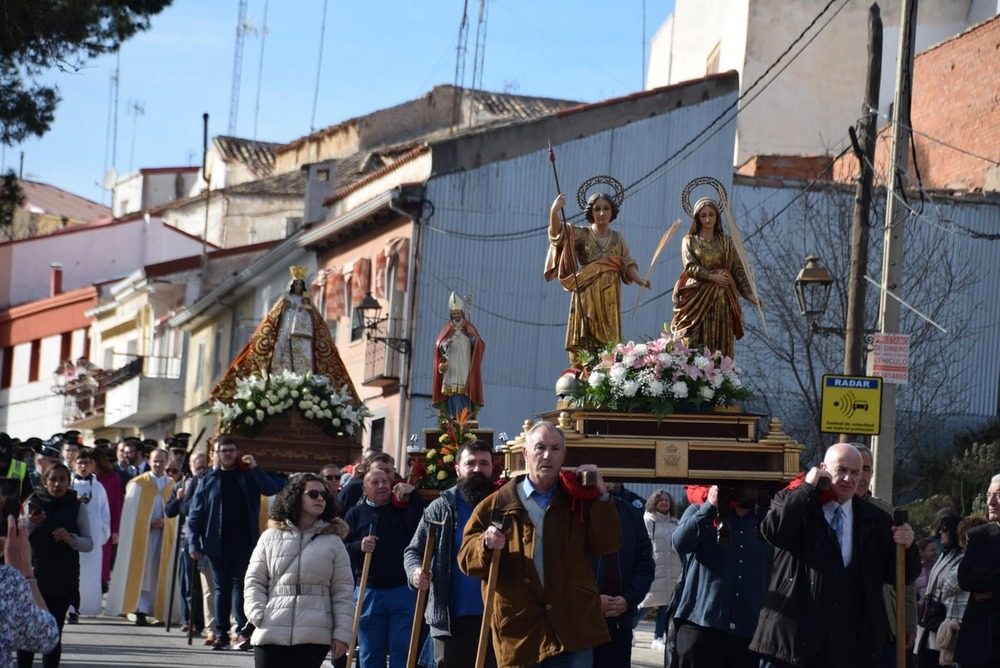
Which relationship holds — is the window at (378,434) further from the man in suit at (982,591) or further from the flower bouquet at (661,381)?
the man in suit at (982,591)

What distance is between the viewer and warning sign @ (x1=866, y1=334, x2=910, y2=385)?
1803cm

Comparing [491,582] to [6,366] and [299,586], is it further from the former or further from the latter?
[6,366]

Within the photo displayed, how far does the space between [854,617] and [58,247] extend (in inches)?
2148

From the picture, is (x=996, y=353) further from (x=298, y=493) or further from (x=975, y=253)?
(x=298, y=493)

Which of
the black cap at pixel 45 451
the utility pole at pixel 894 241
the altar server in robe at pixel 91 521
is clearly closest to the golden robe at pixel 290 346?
the black cap at pixel 45 451

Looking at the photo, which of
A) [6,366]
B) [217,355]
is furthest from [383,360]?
[6,366]

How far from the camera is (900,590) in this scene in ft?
30.8

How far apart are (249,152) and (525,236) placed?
2925 cm

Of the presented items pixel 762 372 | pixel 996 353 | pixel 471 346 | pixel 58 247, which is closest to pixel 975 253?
pixel 996 353

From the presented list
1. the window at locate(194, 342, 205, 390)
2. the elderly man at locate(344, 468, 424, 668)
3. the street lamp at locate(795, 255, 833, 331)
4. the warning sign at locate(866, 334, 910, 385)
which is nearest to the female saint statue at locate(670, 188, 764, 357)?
the elderly man at locate(344, 468, 424, 668)

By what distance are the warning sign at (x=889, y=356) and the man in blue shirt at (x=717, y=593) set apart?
7.51 m

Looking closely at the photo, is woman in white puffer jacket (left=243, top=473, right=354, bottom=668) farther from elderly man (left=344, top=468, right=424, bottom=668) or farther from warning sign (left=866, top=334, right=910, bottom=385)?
warning sign (left=866, top=334, right=910, bottom=385)

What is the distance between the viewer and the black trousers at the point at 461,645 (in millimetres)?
10086

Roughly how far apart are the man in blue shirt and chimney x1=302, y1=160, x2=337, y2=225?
109ft
